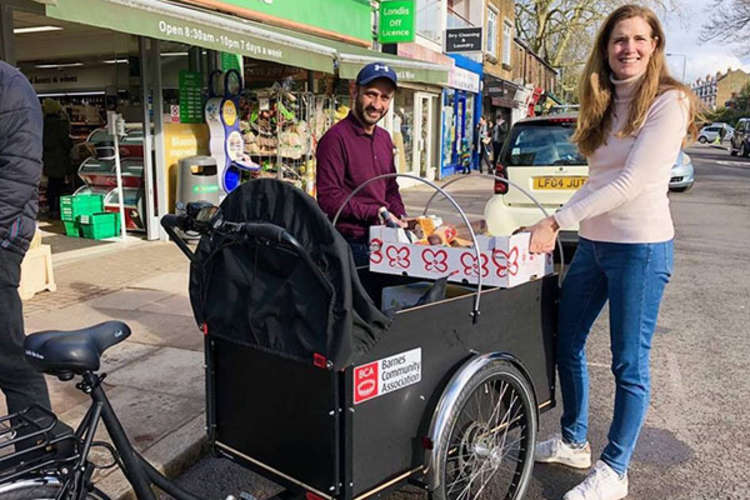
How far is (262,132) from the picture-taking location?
32.4 ft

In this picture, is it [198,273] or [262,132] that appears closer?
[198,273]

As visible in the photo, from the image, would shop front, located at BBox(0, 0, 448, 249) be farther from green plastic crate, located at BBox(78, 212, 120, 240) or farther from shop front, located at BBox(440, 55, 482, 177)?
shop front, located at BBox(440, 55, 482, 177)

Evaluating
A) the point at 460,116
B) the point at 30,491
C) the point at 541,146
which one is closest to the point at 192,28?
the point at 541,146

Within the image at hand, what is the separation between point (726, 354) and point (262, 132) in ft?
23.3

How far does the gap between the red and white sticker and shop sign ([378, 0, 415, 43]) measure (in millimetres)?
12401

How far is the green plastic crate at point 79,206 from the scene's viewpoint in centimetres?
848

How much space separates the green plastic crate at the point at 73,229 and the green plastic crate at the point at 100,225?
9 cm

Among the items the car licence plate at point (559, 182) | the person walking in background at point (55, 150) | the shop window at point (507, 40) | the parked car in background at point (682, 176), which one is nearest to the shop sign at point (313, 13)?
the person walking in background at point (55, 150)

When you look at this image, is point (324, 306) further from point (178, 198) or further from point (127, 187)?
point (127, 187)

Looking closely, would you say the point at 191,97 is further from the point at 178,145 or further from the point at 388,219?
the point at 388,219

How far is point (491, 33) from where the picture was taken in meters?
24.5

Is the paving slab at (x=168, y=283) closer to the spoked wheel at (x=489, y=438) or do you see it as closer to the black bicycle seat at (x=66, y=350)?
the spoked wheel at (x=489, y=438)

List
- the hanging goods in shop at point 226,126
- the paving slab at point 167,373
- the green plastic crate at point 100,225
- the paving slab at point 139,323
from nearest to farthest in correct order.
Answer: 1. the paving slab at point 167,373
2. the paving slab at point 139,323
3. the green plastic crate at point 100,225
4. the hanging goods in shop at point 226,126

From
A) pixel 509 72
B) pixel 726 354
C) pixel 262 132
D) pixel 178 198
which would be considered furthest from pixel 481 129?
pixel 726 354
